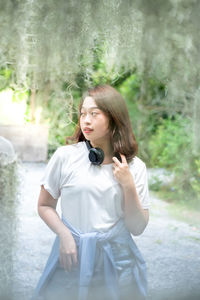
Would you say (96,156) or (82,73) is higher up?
(82,73)

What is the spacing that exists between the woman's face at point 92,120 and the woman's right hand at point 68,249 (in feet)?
0.69

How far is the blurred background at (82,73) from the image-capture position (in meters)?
0.77

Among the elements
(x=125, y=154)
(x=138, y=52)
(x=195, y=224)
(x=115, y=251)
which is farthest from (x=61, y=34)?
(x=195, y=224)

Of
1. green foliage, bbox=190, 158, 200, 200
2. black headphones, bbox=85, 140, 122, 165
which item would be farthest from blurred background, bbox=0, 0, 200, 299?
black headphones, bbox=85, 140, 122, 165

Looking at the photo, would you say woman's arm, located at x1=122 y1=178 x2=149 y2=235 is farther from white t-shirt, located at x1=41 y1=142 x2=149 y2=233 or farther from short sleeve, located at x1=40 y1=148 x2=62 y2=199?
short sleeve, located at x1=40 y1=148 x2=62 y2=199

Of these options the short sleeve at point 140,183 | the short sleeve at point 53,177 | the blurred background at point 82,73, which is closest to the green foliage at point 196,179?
the blurred background at point 82,73

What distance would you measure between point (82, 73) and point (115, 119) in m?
0.12

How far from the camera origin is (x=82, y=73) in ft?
2.76

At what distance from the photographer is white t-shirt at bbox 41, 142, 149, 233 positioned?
0.79 m

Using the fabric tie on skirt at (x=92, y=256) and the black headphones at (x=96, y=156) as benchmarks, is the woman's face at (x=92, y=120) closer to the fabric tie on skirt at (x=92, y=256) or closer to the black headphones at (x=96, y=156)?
the black headphones at (x=96, y=156)

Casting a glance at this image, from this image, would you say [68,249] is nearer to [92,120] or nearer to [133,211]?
[133,211]

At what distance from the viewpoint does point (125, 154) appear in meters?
0.84

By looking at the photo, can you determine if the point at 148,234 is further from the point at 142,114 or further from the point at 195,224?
the point at 142,114

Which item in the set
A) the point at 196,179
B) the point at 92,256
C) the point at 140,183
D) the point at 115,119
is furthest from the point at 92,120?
the point at 196,179
